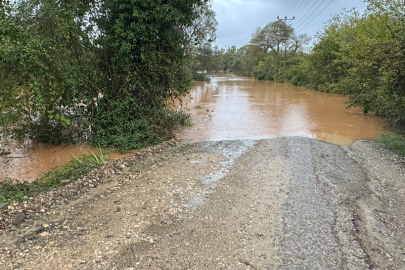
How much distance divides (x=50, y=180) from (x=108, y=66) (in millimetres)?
4303

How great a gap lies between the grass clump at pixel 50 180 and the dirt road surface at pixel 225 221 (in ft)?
2.75

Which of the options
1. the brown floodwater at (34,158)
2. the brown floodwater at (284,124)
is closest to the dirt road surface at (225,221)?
the brown floodwater at (34,158)

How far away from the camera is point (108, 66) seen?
31.9ft

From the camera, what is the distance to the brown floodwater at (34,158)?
7566 mm

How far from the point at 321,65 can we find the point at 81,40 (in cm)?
2514

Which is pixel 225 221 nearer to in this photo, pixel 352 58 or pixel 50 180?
pixel 50 180

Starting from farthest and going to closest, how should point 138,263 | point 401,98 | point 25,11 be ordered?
point 401,98 → point 25,11 → point 138,263

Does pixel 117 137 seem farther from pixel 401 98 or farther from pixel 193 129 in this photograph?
pixel 401 98

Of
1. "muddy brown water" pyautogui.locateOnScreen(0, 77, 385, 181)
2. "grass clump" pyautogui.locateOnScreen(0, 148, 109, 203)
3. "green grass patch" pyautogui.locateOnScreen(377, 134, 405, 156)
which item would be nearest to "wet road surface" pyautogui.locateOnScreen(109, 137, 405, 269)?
"green grass patch" pyautogui.locateOnScreen(377, 134, 405, 156)

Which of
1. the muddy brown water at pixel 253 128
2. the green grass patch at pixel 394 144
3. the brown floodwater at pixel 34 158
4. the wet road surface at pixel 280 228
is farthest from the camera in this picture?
the green grass patch at pixel 394 144

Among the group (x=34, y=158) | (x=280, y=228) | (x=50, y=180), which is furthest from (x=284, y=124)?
(x=50, y=180)

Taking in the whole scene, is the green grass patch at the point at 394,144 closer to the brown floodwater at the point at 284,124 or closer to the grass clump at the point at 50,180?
the brown floodwater at the point at 284,124

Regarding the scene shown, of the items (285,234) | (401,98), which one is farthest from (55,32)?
(401,98)

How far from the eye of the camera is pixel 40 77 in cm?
712
